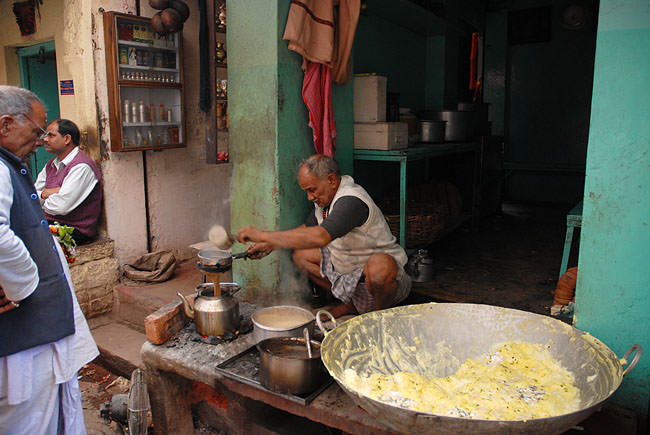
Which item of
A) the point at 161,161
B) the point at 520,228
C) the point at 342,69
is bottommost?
the point at 520,228

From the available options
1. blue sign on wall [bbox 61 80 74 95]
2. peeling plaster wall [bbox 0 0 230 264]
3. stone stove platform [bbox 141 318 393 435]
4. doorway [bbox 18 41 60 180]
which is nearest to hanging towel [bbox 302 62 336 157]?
stone stove platform [bbox 141 318 393 435]

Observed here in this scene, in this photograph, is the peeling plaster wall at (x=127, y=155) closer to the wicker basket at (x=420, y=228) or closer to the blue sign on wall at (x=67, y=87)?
the blue sign on wall at (x=67, y=87)

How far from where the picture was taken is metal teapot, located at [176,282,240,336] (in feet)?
10.1

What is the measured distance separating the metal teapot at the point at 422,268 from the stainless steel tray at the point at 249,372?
7.09 feet

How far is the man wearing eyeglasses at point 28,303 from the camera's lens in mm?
2129

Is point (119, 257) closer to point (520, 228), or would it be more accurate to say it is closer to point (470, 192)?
point (470, 192)

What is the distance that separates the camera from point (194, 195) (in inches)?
229

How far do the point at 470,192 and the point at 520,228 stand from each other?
0.89 meters

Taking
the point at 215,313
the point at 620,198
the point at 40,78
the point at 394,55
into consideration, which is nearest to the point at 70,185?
the point at 215,313

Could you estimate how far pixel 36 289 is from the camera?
225cm

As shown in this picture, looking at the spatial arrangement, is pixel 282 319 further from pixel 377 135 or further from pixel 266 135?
pixel 377 135

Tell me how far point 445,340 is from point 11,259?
6.36 feet

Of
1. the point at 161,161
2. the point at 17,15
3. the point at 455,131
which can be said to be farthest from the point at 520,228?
the point at 17,15

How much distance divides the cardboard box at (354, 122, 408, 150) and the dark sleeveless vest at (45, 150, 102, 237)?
8.04 ft
